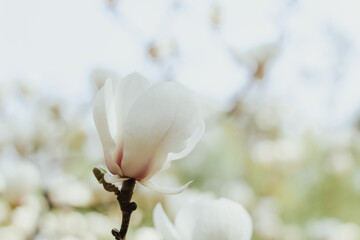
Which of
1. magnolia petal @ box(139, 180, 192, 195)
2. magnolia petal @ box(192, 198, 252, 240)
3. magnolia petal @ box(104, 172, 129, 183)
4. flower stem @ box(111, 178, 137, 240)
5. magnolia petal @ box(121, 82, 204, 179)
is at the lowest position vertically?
magnolia petal @ box(192, 198, 252, 240)

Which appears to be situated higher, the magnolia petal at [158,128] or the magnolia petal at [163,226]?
the magnolia petal at [158,128]

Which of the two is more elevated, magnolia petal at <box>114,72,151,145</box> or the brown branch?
magnolia petal at <box>114,72,151,145</box>

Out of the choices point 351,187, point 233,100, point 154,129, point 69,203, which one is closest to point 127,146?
point 154,129

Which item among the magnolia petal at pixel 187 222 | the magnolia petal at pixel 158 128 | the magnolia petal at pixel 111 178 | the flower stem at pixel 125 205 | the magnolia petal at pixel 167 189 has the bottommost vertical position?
the magnolia petal at pixel 187 222
